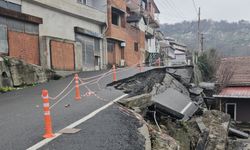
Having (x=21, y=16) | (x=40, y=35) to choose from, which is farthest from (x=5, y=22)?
(x=40, y=35)

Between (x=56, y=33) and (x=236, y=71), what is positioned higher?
(x=56, y=33)

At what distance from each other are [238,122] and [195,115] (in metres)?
9.35

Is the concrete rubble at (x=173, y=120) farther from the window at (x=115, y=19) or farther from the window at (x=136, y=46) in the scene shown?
the window at (x=136, y=46)

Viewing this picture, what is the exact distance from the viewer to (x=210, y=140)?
36.2ft

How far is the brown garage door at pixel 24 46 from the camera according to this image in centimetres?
1642

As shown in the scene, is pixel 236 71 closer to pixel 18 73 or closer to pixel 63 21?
pixel 63 21

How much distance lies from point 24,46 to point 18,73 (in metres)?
2.67

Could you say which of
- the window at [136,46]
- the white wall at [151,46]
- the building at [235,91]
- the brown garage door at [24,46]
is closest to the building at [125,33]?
the window at [136,46]

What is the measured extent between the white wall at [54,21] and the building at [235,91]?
13.0 metres

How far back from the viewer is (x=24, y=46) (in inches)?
683

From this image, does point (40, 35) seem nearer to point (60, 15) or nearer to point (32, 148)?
point (60, 15)

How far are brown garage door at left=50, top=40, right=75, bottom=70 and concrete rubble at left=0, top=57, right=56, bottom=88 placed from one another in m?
2.52

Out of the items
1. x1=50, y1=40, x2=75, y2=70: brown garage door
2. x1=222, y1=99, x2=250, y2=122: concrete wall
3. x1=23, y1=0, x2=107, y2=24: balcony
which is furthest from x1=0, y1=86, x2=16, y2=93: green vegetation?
x1=222, y1=99, x2=250, y2=122: concrete wall

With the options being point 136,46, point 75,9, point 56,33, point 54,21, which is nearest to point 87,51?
point 75,9
